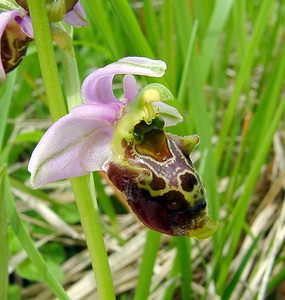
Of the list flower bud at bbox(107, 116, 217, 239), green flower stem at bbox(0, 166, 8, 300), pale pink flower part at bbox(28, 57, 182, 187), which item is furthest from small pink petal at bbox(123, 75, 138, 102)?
green flower stem at bbox(0, 166, 8, 300)

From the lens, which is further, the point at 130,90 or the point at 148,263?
the point at 148,263

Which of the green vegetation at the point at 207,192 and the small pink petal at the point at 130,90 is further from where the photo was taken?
the green vegetation at the point at 207,192

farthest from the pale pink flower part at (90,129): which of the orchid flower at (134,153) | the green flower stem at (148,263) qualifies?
the green flower stem at (148,263)

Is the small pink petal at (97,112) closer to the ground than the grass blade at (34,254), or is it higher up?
higher up

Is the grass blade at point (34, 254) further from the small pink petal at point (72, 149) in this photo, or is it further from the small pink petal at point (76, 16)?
the small pink petal at point (76, 16)

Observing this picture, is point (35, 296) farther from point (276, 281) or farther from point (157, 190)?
point (157, 190)

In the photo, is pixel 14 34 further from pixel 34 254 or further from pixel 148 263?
pixel 148 263

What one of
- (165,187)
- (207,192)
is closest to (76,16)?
(165,187)
